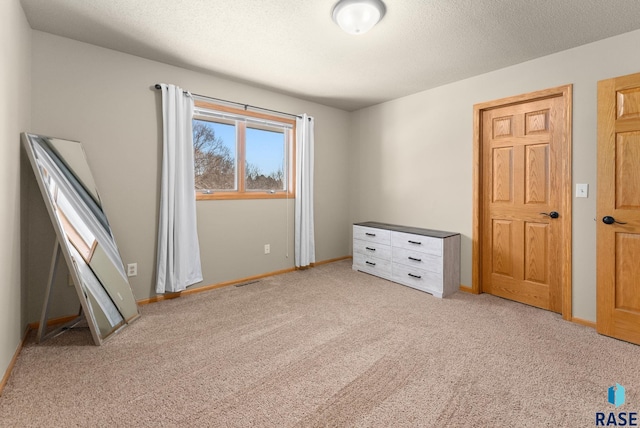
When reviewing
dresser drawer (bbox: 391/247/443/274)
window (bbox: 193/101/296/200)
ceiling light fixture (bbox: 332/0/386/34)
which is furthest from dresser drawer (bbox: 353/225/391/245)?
ceiling light fixture (bbox: 332/0/386/34)

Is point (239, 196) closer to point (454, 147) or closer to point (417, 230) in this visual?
point (417, 230)

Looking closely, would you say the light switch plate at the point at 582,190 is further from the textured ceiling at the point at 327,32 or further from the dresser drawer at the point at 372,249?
the dresser drawer at the point at 372,249

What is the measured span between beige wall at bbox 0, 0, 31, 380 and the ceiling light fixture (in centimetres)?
200

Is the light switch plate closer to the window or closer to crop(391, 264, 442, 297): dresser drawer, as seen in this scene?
crop(391, 264, 442, 297): dresser drawer

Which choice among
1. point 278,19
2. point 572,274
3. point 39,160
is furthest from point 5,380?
point 572,274

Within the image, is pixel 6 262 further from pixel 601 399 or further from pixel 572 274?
pixel 572 274

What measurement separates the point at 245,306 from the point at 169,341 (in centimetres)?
84

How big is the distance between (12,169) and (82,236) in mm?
633

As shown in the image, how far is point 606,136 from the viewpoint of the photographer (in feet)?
7.96

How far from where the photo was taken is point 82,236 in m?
2.42

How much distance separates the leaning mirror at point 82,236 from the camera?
7.34 ft
